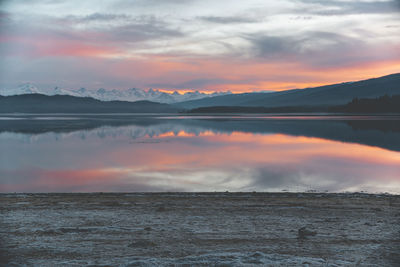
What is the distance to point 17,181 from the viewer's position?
17.8 meters

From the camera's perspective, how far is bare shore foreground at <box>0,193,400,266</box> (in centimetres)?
626

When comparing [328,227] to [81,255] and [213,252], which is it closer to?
[213,252]

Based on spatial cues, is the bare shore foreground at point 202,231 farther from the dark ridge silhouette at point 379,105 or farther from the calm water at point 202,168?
the dark ridge silhouette at point 379,105

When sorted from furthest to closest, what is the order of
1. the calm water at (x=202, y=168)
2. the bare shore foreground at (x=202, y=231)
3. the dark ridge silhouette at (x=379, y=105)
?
1. the dark ridge silhouette at (x=379, y=105)
2. the calm water at (x=202, y=168)
3. the bare shore foreground at (x=202, y=231)

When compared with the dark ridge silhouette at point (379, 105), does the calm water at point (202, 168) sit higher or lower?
lower

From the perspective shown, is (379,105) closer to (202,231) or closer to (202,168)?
(202,168)

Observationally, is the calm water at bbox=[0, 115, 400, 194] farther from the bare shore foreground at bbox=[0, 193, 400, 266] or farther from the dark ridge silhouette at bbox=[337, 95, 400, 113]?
the dark ridge silhouette at bbox=[337, 95, 400, 113]

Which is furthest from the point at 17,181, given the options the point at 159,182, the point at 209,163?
the point at 209,163

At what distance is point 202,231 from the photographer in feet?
26.0

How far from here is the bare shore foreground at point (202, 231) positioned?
20.5 feet

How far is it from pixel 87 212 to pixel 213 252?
454 cm

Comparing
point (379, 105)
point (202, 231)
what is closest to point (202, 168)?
point (202, 231)

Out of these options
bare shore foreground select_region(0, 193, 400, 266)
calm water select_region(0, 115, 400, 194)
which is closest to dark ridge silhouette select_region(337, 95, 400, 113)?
calm water select_region(0, 115, 400, 194)

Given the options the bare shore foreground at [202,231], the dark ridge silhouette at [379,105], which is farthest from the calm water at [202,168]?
the dark ridge silhouette at [379,105]
